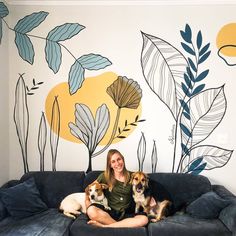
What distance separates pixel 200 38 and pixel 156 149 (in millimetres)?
1408

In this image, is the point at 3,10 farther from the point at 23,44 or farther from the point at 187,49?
the point at 187,49

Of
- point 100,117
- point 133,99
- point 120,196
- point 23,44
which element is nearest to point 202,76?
point 133,99

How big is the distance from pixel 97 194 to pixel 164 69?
64.7 inches

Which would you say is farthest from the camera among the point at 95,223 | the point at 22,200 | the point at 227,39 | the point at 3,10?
the point at 227,39

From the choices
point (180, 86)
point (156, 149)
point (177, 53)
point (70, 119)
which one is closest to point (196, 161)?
point (156, 149)

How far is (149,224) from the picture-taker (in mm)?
2936

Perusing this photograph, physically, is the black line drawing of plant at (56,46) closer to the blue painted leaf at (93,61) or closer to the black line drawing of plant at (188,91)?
the blue painted leaf at (93,61)

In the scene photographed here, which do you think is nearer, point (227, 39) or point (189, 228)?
point (189, 228)

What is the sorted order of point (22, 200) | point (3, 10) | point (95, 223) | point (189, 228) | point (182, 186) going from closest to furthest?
point (189, 228), point (95, 223), point (22, 200), point (182, 186), point (3, 10)

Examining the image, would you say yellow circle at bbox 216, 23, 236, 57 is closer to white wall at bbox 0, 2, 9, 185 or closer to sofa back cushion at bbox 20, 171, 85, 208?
sofa back cushion at bbox 20, 171, 85, 208

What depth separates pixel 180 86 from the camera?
3.73 m

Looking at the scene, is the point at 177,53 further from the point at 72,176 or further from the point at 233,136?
the point at 72,176

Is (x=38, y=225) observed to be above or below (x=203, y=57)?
below

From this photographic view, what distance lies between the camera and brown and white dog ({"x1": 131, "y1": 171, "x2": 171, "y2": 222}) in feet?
10.3
